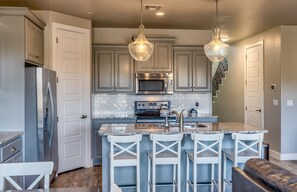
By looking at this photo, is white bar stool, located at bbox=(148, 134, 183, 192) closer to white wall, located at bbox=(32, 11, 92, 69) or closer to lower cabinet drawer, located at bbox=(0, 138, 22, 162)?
lower cabinet drawer, located at bbox=(0, 138, 22, 162)

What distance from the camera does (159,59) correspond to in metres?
6.21

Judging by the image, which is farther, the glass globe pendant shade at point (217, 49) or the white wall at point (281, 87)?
the white wall at point (281, 87)

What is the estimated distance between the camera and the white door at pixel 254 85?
7.00 meters

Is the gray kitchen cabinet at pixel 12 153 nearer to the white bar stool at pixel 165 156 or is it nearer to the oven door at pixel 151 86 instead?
the white bar stool at pixel 165 156

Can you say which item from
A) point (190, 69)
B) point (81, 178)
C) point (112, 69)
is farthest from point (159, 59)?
point (81, 178)

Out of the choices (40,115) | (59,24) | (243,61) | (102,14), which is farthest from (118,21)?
(243,61)

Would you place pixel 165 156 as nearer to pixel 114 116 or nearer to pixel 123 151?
pixel 123 151

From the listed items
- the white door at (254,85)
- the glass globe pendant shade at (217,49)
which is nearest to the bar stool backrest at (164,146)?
the glass globe pendant shade at (217,49)

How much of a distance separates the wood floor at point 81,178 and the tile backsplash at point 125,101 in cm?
128

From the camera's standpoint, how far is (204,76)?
21.0ft

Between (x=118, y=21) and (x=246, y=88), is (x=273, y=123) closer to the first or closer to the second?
(x=246, y=88)

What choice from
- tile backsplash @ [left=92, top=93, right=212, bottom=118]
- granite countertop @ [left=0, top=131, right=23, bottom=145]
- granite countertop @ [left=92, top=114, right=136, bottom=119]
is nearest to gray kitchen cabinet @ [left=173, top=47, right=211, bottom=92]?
tile backsplash @ [left=92, top=93, right=212, bottom=118]

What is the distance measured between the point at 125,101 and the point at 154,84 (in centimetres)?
74

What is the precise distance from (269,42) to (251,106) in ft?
5.45
